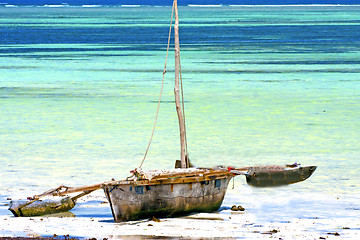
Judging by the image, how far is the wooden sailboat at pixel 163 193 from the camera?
1045cm

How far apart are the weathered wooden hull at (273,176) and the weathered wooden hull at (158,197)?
93cm

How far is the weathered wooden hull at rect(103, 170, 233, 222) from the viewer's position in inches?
411

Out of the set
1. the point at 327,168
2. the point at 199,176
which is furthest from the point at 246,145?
the point at 199,176

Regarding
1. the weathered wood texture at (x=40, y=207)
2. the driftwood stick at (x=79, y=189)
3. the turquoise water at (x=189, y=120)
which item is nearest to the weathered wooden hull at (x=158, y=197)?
the driftwood stick at (x=79, y=189)

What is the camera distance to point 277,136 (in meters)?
19.0

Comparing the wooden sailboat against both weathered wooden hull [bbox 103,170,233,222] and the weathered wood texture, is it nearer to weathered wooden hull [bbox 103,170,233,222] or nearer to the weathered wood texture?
weathered wooden hull [bbox 103,170,233,222]

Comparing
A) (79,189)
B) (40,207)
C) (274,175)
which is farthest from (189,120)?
(79,189)

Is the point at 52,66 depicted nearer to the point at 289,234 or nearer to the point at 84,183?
the point at 84,183

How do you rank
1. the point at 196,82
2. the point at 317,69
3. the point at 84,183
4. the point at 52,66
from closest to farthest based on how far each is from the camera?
the point at 84,183
the point at 196,82
the point at 317,69
the point at 52,66

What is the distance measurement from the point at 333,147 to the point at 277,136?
1865mm

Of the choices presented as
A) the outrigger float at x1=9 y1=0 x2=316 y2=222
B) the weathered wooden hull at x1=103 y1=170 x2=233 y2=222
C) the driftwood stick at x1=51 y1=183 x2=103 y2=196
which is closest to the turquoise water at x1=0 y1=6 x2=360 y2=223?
the outrigger float at x1=9 y1=0 x2=316 y2=222

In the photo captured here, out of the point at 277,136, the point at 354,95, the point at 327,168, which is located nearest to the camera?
the point at 327,168

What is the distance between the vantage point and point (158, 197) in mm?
10672

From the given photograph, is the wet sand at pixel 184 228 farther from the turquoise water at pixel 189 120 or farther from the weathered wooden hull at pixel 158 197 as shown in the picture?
the turquoise water at pixel 189 120
